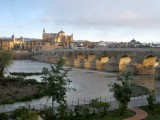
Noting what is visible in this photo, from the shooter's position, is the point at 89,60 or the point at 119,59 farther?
the point at 89,60

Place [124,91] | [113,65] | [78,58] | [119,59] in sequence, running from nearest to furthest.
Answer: [124,91]
[113,65]
[119,59]
[78,58]

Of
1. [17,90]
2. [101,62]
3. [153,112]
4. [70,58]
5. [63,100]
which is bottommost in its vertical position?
[17,90]

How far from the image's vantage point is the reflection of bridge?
7275cm

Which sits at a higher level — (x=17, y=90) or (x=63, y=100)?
(x=63, y=100)

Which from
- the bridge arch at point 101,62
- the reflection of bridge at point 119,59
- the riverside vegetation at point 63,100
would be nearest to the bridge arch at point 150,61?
the reflection of bridge at point 119,59

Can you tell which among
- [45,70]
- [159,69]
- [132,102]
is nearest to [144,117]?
[132,102]

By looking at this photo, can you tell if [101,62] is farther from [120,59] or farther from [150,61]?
[150,61]

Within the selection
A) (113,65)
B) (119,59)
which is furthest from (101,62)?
(113,65)

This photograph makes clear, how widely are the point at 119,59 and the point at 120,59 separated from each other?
27 cm

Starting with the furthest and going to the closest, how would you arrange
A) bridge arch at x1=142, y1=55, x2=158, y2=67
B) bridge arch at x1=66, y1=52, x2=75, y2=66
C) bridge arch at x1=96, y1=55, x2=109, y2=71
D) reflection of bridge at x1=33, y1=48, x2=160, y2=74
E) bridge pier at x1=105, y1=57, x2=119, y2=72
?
1. bridge arch at x1=66, y1=52, x2=75, y2=66
2. bridge arch at x1=96, y1=55, x2=109, y2=71
3. bridge pier at x1=105, y1=57, x2=119, y2=72
4. bridge arch at x1=142, y1=55, x2=158, y2=67
5. reflection of bridge at x1=33, y1=48, x2=160, y2=74

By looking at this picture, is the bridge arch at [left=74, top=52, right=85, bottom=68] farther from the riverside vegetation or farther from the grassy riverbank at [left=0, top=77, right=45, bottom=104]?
the riverside vegetation

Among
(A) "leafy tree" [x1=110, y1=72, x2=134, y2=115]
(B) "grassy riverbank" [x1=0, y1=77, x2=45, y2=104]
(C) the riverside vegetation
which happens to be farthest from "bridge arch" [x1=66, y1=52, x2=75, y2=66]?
(C) the riverside vegetation

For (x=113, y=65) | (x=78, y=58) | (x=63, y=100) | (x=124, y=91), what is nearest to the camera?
(x=63, y=100)

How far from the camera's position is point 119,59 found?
86625 mm
